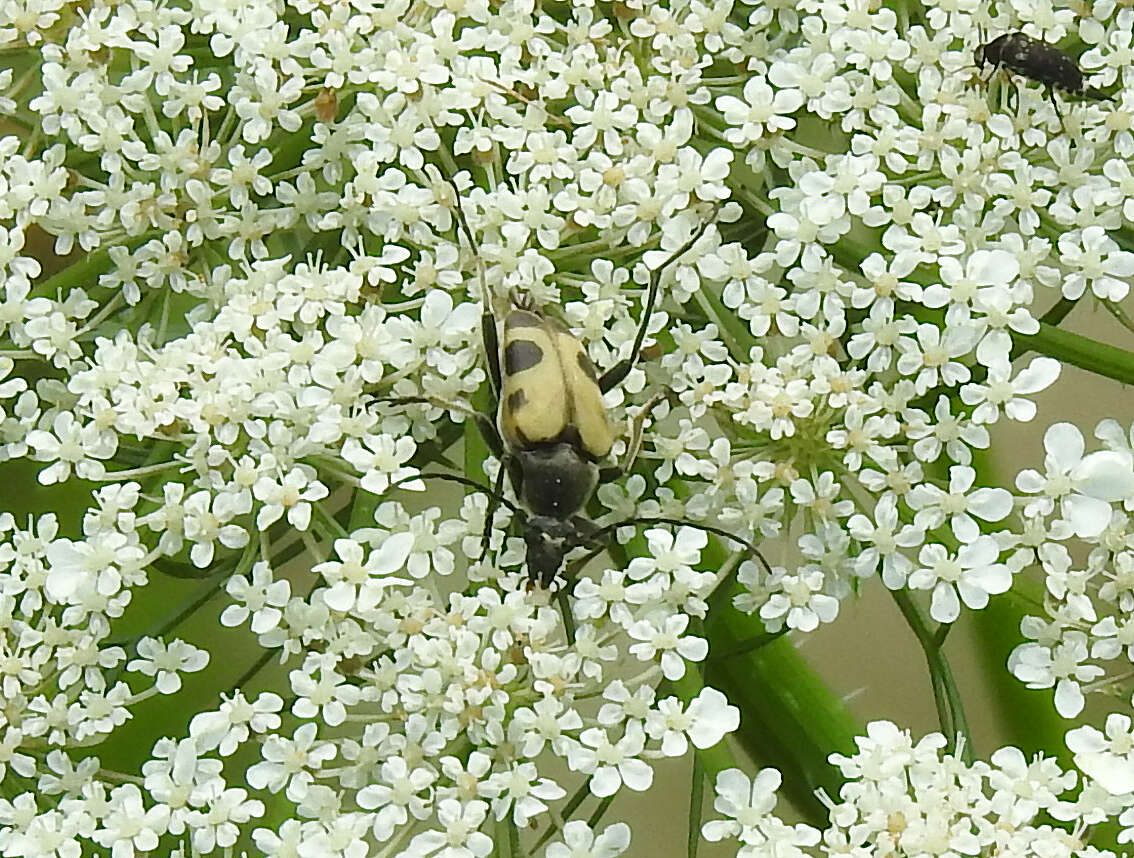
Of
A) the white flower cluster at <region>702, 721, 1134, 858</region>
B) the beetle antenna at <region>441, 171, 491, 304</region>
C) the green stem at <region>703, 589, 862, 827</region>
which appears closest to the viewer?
the white flower cluster at <region>702, 721, 1134, 858</region>

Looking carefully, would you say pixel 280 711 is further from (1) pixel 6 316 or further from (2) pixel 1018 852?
(2) pixel 1018 852

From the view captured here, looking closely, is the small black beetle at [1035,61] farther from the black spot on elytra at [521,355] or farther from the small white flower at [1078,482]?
the black spot on elytra at [521,355]

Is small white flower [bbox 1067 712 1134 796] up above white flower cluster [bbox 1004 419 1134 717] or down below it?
below

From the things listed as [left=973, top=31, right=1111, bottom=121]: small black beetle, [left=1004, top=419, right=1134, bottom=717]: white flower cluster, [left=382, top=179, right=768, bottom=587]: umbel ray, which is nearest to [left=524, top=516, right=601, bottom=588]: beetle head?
[left=382, top=179, right=768, bottom=587]: umbel ray

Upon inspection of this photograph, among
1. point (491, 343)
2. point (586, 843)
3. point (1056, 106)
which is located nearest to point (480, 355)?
point (491, 343)

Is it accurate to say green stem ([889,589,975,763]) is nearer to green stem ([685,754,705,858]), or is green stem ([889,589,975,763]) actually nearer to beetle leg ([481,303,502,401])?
green stem ([685,754,705,858])

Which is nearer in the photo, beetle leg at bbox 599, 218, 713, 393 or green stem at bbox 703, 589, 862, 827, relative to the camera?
beetle leg at bbox 599, 218, 713, 393

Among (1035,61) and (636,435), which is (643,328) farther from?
(1035,61)
